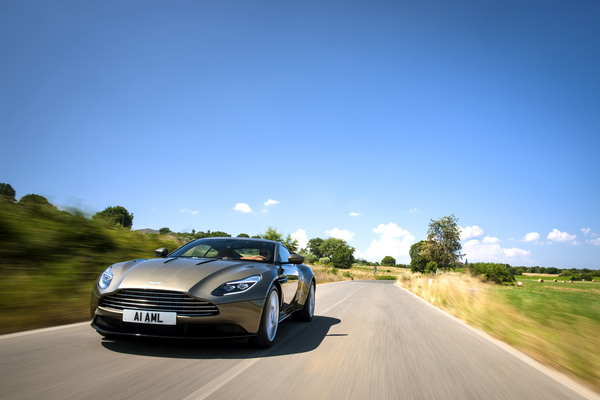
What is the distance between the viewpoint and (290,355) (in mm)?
4281

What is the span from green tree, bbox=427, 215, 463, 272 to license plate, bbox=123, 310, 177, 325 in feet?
208

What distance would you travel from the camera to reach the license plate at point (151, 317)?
3.62m

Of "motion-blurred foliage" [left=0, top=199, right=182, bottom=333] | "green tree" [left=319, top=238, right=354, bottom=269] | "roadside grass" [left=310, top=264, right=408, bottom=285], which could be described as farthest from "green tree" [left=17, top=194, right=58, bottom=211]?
"green tree" [left=319, top=238, right=354, bottom=269]

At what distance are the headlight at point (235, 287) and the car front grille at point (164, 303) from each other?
0.55 feet

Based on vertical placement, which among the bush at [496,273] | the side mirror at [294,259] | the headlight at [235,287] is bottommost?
the headlight at [235,287]

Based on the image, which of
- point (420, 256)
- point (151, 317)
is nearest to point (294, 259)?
point (151, 317)

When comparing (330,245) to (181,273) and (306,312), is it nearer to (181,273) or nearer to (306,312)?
(306,312)

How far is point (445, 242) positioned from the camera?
6316 cm

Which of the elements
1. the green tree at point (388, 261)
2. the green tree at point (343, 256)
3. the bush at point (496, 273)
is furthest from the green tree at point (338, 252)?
the bush at point (496, 273)

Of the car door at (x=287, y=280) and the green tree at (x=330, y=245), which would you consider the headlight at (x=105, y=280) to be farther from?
the green tree at (x=330, y=245)

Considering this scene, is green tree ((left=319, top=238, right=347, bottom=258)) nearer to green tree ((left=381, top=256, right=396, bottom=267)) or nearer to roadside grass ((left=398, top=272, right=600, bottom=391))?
green tree ((left=381, top=256, right=396, bottom=267))

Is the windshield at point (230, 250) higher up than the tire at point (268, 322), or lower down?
higher up

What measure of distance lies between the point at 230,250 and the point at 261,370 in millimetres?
2258

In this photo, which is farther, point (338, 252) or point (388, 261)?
point (388, 261)
